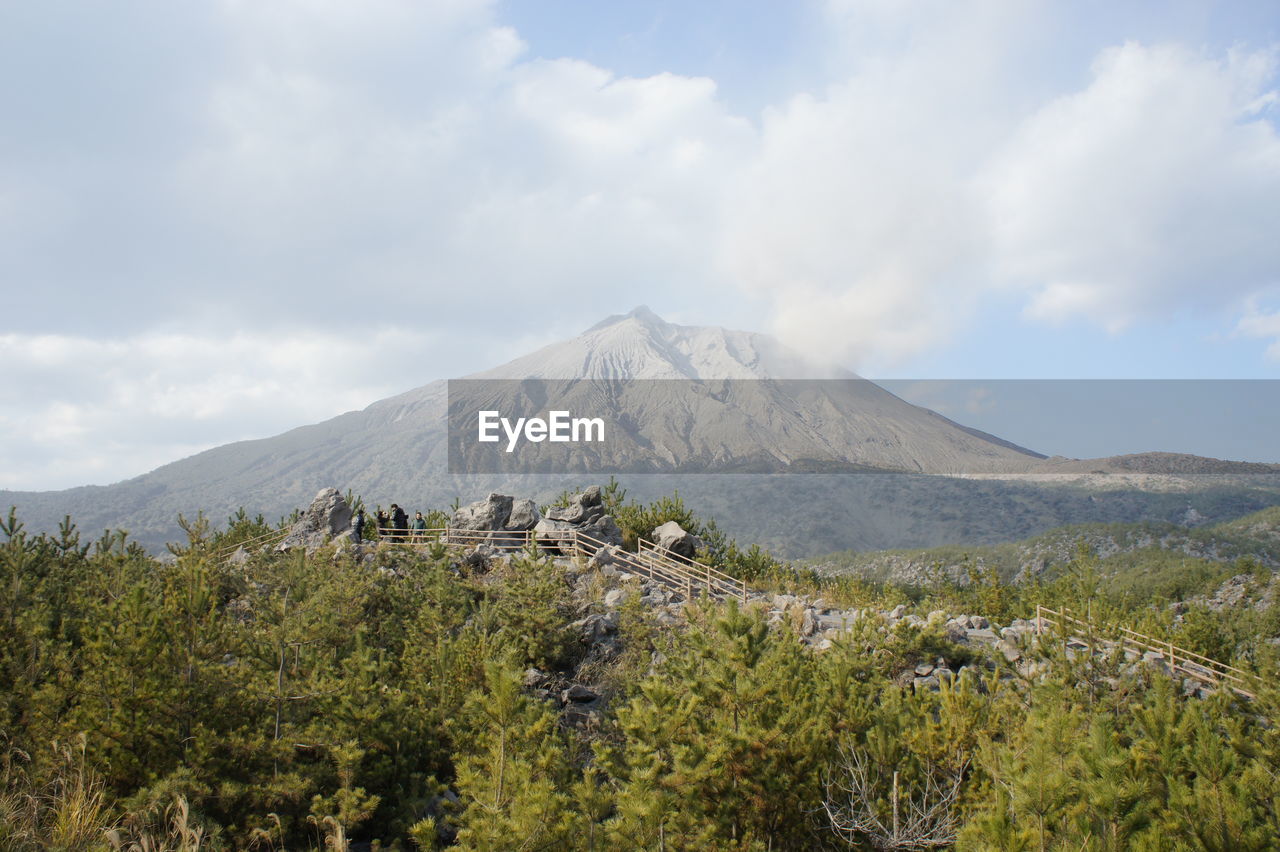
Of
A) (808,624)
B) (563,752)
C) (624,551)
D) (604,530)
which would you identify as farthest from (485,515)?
(563,752)

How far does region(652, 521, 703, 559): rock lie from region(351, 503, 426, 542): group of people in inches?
329

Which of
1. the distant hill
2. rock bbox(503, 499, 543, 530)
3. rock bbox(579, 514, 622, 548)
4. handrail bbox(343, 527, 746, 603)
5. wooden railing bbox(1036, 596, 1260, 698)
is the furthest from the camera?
the distant hill

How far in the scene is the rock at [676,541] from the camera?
76.3 ft

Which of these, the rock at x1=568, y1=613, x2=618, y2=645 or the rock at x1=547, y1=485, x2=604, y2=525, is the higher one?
the rock at x1=547, y1=485, x2=604, y2=525

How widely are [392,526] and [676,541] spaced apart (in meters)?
11.1

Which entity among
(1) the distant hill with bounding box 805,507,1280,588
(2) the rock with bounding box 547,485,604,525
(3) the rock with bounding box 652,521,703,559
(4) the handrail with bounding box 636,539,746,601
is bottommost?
(1) the distant hill with bounding box 805,507,1280,588

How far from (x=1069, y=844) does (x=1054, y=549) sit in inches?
3706

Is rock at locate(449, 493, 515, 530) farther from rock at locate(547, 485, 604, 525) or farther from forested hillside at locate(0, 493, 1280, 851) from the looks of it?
forested hillside at locate(0, 493, 1280, 851)

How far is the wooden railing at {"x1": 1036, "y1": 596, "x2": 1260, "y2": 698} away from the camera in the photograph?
1280cm

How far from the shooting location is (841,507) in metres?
151

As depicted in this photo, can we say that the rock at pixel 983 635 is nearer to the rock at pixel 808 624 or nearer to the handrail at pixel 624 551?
the rock at pixel 808 624

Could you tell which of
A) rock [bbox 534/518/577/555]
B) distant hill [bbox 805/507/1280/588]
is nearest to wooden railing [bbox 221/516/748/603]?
rock [bbox 534/518/577/555]

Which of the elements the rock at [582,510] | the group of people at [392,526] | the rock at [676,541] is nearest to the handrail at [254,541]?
the group of people at [392,526]

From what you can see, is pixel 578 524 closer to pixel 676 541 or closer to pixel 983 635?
pixel 676 541
